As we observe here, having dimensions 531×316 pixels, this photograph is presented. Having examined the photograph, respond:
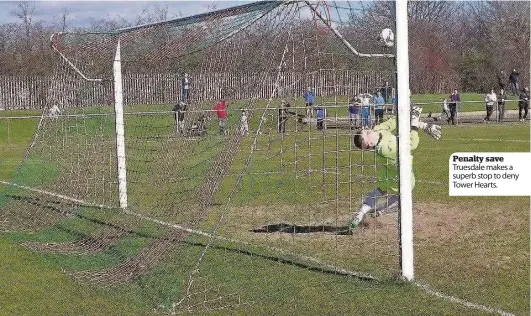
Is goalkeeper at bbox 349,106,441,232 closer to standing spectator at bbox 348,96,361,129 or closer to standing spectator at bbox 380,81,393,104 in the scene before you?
standing spectator at bbox 348,96,361,129

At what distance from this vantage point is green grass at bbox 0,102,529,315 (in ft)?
27.7

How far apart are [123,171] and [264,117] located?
18.7 feet

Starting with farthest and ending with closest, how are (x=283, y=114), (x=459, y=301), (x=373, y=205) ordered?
1. (x=373, y=205)
2. (x=283, y=114)
3. (x=459, y=301)

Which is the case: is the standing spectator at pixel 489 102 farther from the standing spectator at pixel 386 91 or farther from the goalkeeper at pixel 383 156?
the standing spectator at pixel 386 91

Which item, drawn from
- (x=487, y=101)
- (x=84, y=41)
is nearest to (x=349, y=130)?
(x=84, y=41)

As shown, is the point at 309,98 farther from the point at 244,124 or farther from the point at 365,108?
the point at 244,124

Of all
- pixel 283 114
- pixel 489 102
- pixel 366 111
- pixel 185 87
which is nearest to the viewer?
pixel 366 111

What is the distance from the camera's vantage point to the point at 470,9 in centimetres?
6619

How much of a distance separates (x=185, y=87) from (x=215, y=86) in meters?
1.15

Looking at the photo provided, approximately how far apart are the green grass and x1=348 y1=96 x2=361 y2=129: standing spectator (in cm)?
30

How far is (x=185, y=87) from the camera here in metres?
12.3

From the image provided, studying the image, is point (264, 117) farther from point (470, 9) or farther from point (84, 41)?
point (470, 9)

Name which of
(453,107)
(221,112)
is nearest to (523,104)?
(453,107)

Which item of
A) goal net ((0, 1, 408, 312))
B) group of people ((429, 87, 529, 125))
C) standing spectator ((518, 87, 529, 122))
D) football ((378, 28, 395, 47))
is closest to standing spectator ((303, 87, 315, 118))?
goal net ((0, 1, 408, 312))
